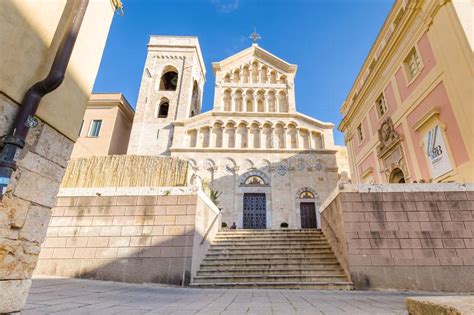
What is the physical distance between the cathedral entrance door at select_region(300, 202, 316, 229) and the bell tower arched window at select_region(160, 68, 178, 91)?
18.2 metres

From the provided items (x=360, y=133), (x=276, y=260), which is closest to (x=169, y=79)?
(x=360, y=133)

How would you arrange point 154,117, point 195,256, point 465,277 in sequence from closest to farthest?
point 465,277, point 195,256, point 154,117

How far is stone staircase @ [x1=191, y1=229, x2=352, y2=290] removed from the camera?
657 cm

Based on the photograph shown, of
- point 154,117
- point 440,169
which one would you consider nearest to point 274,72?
point 154,117

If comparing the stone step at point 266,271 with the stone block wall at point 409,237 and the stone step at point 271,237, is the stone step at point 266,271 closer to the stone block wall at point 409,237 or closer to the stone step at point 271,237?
the stone block wall at point 409,237

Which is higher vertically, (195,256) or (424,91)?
(424,91)

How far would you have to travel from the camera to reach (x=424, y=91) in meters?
9.47

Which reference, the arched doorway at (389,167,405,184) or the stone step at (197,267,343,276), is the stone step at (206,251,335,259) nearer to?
the stone step at (197,267,343,276)

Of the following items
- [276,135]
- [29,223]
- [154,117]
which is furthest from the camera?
[154,117]

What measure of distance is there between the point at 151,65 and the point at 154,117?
657cm

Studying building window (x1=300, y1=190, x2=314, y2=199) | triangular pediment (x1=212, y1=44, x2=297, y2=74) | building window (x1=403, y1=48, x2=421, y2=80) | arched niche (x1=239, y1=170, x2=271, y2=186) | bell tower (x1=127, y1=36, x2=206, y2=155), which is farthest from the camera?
triangular pediment (x1=212, y1=44, x2=297, y2=74)

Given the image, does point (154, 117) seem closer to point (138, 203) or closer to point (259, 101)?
point (259, 101)

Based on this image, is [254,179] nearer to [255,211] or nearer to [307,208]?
[255,211]

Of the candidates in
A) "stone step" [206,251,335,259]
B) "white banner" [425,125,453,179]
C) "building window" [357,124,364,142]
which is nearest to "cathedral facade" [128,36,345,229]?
"building window" [357,124,364,142]
